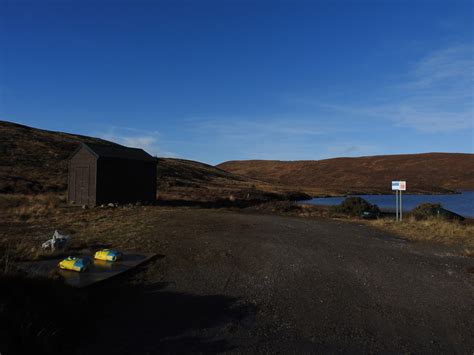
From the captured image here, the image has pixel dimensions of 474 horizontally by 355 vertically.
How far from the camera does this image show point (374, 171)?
424 feet

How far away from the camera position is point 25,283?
5.55 metres

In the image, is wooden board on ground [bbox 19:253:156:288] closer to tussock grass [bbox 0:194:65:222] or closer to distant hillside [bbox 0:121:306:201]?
tussock grass [bbox 0:194:65:222]

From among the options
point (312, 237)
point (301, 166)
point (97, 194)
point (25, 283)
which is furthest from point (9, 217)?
point (301, 166)

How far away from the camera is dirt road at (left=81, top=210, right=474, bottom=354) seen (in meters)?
5.00

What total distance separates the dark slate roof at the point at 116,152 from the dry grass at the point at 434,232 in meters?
16.4

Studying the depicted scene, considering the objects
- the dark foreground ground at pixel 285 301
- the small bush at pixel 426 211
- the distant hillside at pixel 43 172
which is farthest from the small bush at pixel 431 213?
the distant hillside at pixel 43 172

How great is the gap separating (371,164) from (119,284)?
14133 centimetres

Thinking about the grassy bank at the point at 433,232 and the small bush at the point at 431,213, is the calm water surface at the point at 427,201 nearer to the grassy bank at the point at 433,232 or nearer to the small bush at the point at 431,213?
the small bush at the point at 431,213

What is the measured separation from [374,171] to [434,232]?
393 feet

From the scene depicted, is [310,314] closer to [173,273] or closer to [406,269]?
[173,273]

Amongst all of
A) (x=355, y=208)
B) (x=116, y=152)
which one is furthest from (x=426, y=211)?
(x=116, y=152)

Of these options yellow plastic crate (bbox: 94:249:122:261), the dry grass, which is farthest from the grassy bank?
yellow plastic crate (bbox: 94:249:122:261)

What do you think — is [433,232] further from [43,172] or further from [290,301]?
[43,172]

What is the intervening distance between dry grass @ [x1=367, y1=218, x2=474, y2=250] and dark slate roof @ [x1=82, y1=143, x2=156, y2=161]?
1636 cm
